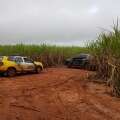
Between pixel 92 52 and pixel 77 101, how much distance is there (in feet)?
19.2

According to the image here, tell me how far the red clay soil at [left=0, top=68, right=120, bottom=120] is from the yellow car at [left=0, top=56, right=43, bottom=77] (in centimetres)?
521

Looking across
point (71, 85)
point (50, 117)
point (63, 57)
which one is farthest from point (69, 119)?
point (63, 57)

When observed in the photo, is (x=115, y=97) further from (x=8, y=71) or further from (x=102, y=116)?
(x=8, y=71)

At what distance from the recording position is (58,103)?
1346 cm

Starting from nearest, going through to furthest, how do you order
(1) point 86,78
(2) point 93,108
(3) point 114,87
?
(2) point 93,108
(3) point 114,87
(1) point 86,78

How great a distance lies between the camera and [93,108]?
41.8 ft

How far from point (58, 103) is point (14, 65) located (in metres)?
10.8

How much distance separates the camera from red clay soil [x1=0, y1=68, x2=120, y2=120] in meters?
11.8

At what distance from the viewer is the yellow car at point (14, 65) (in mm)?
23141

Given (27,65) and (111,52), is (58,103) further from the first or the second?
(27,65)

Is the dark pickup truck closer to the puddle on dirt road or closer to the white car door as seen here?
the white car door

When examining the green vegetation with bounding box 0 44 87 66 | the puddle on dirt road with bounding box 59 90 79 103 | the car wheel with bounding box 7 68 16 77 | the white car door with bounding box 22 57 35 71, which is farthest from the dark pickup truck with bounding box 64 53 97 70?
the puddle on dirt road with bounding box 59 90 79 103

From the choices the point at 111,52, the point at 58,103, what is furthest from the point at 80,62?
the point at 58,103

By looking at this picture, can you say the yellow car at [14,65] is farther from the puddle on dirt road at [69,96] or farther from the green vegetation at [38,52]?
the puddle on dirt road at [69,96]
